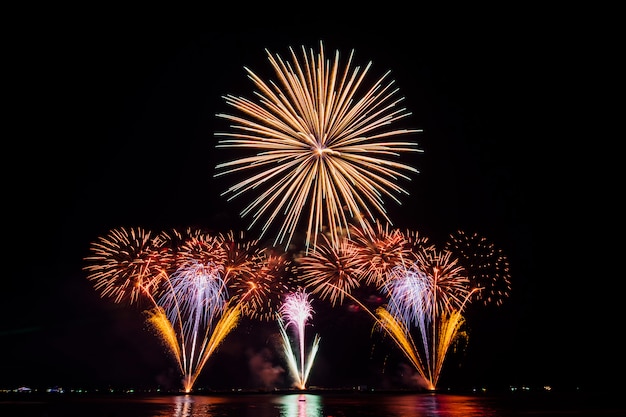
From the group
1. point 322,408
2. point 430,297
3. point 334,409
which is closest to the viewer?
point 334,409

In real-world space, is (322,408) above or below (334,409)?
above

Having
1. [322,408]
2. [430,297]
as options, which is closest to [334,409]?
[322,408]

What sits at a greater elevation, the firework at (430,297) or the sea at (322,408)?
the firework at (430,297)

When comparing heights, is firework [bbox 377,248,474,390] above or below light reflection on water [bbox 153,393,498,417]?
above

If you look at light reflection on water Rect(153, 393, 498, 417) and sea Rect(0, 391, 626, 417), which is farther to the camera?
sea Rect(0, 391, 626, 417)

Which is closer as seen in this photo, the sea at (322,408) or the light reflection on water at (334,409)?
the light reflection on water at (334,409)

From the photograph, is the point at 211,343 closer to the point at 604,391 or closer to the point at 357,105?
the point at 357,105

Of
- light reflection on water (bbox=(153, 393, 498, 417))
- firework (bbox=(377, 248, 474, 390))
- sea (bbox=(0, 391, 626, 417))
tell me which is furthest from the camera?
firework (bbox=(377, 248, 474, 390))

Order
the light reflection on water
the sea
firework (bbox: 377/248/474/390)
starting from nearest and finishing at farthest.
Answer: the light reflection on water → the sea → firework (bbox: 377/248/474/390)

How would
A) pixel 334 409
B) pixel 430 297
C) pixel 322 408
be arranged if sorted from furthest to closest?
1. pixel 430 297
2. pixel 322 408
3. pixel 334 409

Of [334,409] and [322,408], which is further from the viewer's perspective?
[322,408]

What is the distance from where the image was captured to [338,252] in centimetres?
3922

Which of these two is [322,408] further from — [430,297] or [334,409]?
[430,297]

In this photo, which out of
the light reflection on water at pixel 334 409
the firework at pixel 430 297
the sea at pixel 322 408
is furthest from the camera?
the firework at pixel 430 297
